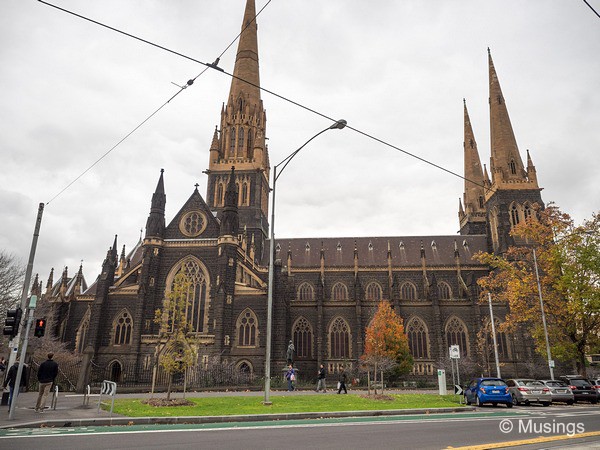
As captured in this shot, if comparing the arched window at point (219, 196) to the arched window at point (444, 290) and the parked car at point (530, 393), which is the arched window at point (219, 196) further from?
the parked car at point (530, 393)

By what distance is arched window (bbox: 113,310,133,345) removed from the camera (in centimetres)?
3444

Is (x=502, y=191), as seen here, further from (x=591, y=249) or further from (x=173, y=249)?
(x=173, y=249)

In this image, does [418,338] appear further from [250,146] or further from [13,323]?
[13,323]

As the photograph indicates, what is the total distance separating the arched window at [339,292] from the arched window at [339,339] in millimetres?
6018

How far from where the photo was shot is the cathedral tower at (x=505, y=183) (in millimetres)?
51156

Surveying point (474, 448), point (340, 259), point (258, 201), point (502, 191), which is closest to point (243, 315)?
point (258, 201)

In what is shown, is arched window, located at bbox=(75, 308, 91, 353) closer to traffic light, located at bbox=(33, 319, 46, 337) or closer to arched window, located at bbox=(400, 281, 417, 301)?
traffic light, located at bbox=(33, 319, 46, 337)

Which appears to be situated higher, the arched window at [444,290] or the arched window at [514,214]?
the arched window at [514,214]

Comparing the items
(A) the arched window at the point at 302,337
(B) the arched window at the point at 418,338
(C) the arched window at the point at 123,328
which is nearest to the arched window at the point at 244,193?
(A) the arched window at the point at 302,337

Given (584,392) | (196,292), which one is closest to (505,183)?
(584,392)

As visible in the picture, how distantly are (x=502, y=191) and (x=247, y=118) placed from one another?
109ft

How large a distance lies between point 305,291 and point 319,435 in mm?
42941

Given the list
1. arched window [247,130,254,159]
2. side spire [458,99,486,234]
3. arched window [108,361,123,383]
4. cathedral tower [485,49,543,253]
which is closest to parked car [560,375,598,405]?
cathedral tower [485,49,543,253]

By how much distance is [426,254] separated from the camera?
54.4 metres
